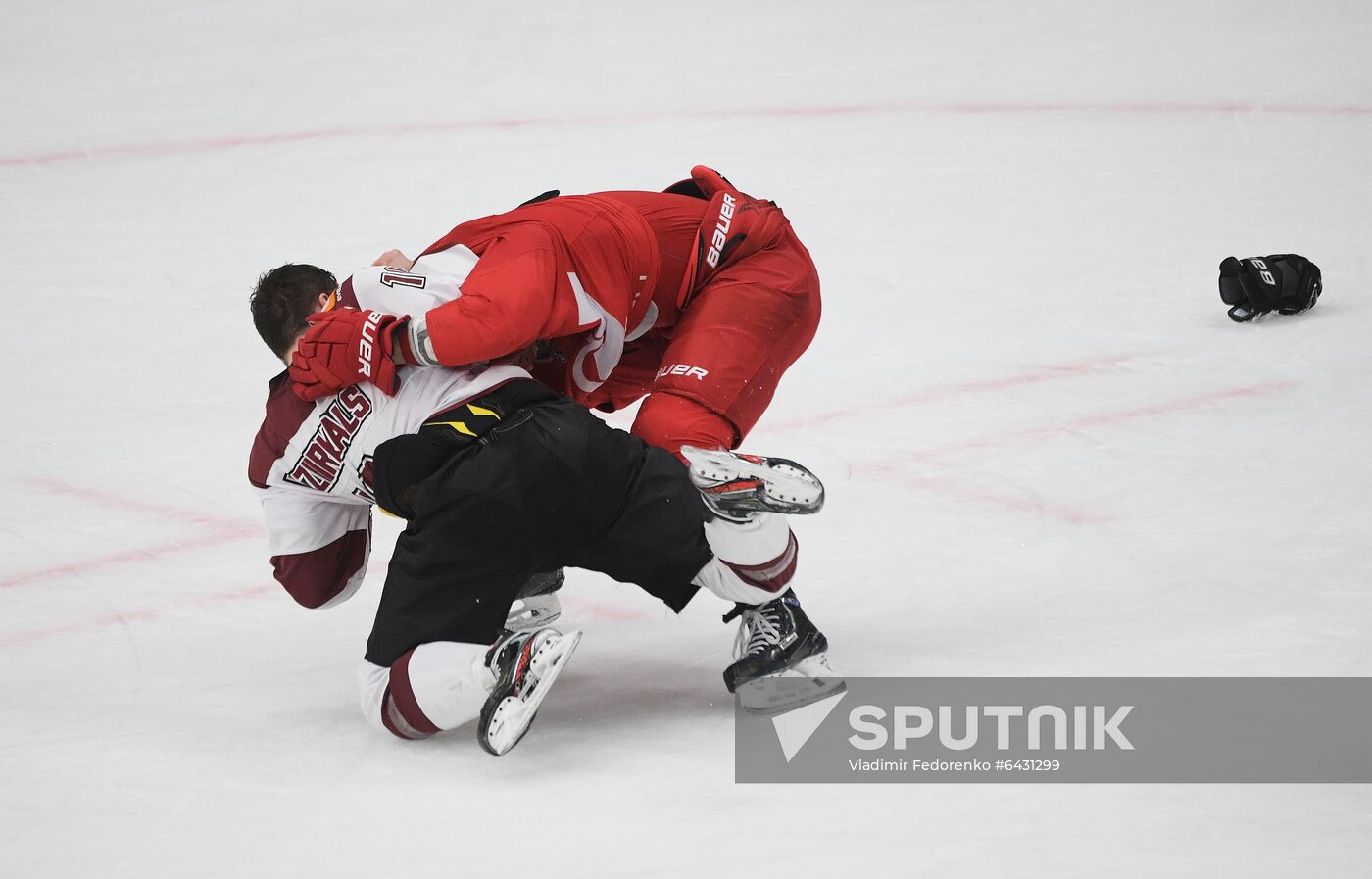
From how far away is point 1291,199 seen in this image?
554 centimetres

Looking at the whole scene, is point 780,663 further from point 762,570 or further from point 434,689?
point 434,689

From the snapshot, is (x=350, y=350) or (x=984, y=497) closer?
(x=350, y=350)

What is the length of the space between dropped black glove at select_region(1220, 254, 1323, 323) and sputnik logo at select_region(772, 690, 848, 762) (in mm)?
2489

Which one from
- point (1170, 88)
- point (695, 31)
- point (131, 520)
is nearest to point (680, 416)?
point (131, 520)

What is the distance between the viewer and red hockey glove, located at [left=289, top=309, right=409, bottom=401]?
241cm

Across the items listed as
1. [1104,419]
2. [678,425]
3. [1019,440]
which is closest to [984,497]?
[1019,440]

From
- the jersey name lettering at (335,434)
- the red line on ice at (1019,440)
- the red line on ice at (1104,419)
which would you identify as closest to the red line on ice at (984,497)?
the red line on ice at (1019,440)

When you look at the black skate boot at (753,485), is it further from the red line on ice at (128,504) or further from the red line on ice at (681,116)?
the red line on ice at (681,116)

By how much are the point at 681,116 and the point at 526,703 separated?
4.89 meters

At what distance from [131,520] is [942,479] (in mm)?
1909

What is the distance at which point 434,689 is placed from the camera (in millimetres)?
2369

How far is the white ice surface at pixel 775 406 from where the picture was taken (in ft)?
7.13

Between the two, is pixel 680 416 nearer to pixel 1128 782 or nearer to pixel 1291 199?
pixel 1128 782

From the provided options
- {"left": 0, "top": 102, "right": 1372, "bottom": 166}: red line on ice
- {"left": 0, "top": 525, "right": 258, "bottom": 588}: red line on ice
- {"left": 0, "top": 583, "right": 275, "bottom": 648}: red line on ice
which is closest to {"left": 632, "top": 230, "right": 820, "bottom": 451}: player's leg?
{"left": 0, "top": 583, "right": 275, "bottom": 648}: red line on ice
